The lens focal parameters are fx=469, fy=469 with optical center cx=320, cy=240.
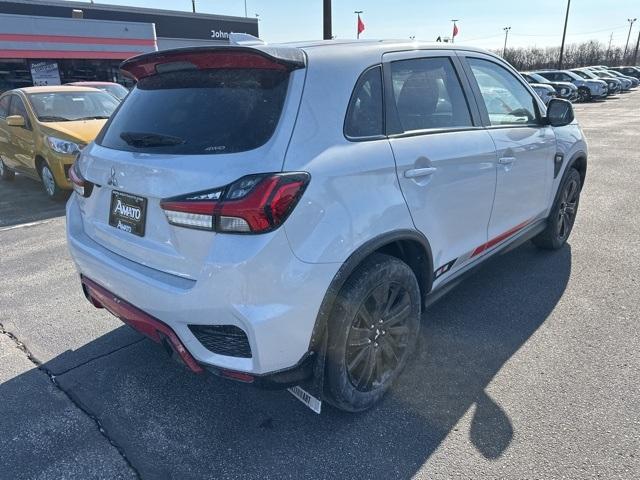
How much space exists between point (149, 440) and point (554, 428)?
2061 mm

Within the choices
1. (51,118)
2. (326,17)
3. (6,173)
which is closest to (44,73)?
(6,173)

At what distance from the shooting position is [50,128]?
702 centimetres

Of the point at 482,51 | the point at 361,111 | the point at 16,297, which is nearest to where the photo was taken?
the point at 361,111

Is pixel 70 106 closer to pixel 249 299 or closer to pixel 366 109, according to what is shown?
pixel 366 109

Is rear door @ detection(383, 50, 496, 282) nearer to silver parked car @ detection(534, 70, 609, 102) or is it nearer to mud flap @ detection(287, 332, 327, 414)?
mud flap @ detection(287, 332, 327, 414)

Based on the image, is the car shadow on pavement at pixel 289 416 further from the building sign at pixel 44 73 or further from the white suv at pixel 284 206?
the building sign at pixel 44 73

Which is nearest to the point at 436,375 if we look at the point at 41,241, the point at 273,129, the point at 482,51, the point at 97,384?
the point at 273,129

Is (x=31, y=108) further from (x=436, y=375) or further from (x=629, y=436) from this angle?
(x=629, y=436)

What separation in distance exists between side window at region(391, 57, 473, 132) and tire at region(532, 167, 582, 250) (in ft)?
6.08

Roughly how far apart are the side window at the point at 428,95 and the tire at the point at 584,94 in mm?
30453

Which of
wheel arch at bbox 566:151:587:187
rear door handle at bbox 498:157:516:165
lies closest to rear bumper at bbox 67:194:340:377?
rear door handle at bbox 498:157:516:165

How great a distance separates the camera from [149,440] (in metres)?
2.39

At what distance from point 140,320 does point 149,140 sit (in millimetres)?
867

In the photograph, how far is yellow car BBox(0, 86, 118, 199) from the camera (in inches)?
268
